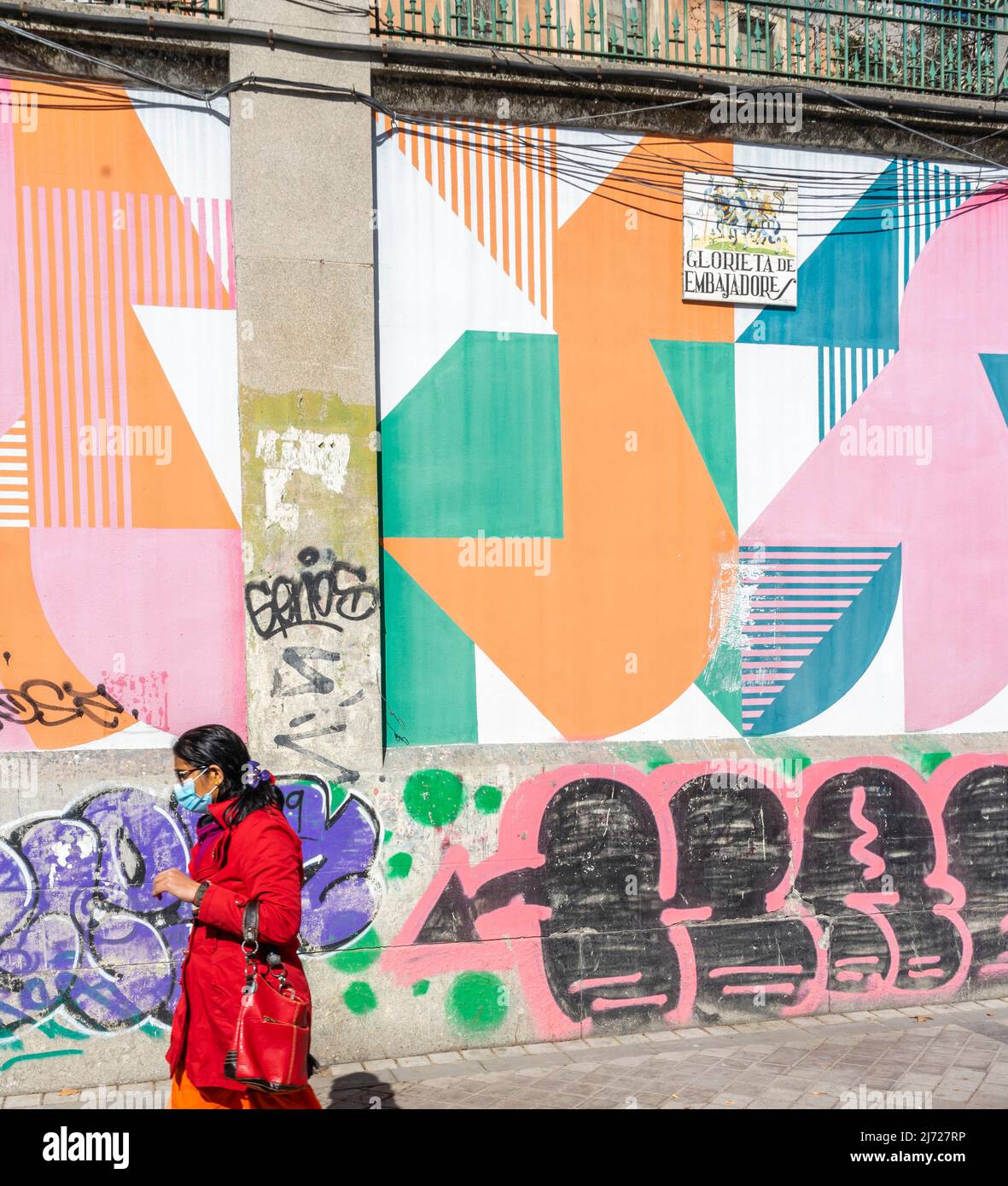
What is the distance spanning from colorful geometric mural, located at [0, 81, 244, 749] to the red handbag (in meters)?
2.68

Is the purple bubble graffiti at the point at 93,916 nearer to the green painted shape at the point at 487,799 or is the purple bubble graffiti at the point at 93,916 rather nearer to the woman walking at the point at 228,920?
the green painted shape at the point at 487,799

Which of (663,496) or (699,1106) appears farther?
(663,496)

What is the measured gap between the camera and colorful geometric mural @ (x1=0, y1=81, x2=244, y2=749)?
6.07 meters

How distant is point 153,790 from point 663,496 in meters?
3.37

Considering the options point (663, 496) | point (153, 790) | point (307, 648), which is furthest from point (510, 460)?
point (153, 790)

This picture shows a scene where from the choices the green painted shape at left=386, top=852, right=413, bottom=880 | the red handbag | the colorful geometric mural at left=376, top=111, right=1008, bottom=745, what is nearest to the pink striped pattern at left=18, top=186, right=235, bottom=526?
the colorful geometric mural at left=376, top=111, right=1008, bottom=745

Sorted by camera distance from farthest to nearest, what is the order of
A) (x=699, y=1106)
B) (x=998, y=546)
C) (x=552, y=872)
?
(x=998, y=546)
(x=552, y=872)
(x=699, y=1106)

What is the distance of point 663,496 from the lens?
7098 mm

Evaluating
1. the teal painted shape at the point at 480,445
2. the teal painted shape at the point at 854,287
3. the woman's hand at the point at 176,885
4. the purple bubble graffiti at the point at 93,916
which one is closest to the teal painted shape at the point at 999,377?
the teal painted shape at the point at 854,287

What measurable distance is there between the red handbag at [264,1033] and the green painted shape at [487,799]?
9.01 ft

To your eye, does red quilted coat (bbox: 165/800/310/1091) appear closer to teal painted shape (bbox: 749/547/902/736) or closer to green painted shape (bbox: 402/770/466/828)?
green painted shape (bbox: 402/770/466/828)

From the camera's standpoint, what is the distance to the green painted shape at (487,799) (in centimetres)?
649

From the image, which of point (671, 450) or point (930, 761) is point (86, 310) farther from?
point (930, 761)

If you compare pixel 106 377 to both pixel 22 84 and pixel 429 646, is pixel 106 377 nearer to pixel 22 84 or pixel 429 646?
pixel 22 84
